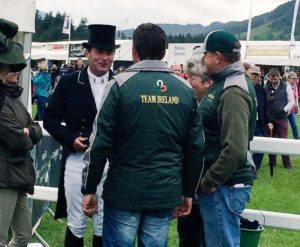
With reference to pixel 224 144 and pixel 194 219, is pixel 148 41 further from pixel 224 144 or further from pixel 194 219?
pixel 194 219

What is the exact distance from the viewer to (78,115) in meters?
3.88

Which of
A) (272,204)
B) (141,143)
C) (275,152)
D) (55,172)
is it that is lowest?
(272,204)

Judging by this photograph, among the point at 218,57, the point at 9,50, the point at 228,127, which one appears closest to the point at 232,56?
the point at 218,57

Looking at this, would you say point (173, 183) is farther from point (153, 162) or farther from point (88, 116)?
point (88, 116)

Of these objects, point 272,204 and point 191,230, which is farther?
point 272,204

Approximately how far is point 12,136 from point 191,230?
58.5 inches

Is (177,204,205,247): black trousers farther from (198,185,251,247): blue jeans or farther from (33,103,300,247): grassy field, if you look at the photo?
(33,103,300,247): grassy field

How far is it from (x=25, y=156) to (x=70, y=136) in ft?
1.11

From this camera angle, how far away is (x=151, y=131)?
10.0 feet

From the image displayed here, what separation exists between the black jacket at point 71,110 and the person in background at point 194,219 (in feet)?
2.60

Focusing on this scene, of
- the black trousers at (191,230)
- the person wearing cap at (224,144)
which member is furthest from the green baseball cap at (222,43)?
the black trousers at (191,230)

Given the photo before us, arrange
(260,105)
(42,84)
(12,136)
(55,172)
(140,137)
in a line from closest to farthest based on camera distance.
→ (140,137), (12,136), (55,172), (260,105), (42,84)

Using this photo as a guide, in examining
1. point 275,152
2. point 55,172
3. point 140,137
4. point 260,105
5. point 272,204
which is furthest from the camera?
point 260,105

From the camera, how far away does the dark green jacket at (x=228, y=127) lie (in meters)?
3.26
